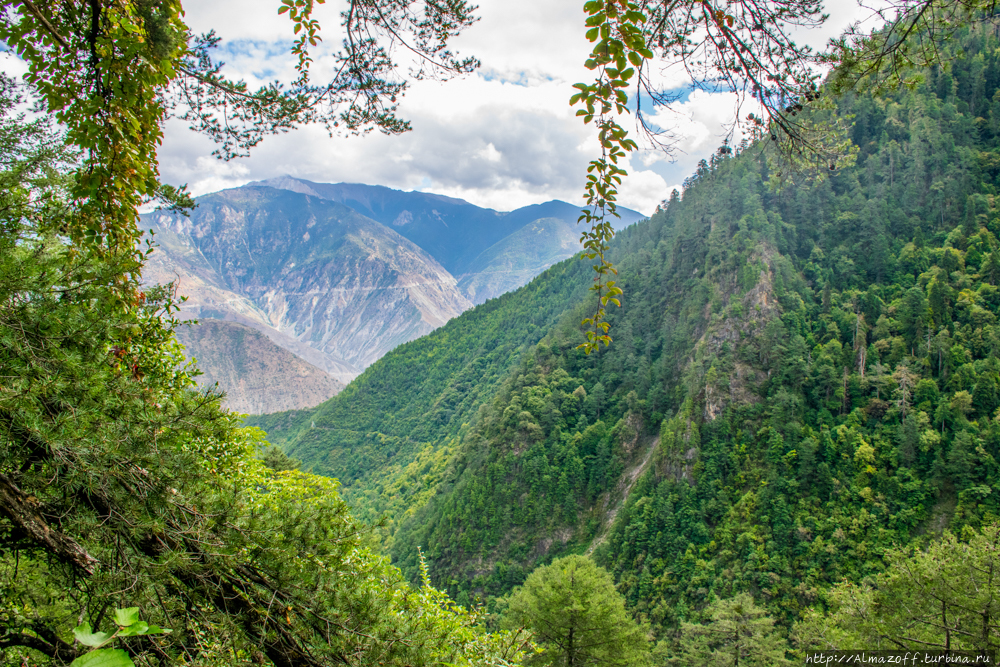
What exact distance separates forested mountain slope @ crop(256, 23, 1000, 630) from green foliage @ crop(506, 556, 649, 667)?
2800cm

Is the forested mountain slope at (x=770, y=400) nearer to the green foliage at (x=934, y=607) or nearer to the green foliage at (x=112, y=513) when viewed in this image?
the green foliage at (x=934, y=607)

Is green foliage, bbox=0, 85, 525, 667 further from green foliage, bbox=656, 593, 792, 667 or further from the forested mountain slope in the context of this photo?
the forested mountain slope

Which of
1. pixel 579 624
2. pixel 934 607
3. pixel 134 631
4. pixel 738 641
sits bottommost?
pixel 738 641

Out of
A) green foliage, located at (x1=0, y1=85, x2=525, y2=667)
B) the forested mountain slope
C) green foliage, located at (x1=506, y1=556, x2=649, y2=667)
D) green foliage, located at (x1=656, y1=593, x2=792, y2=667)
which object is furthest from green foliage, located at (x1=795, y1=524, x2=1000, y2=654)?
the forested mountain slope

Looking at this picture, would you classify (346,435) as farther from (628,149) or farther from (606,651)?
(628,149)

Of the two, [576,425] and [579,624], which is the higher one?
[576,425]

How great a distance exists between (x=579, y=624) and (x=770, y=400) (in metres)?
42.2

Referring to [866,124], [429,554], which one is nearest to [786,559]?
[429,554]

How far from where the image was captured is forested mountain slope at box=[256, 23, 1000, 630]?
43594mm

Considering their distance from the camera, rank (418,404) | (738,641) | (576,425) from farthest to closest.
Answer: (418,404), (576,425), (738,641)

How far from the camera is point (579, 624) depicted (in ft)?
67.2

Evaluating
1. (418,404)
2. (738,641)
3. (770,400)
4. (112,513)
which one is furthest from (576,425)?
(112,513)

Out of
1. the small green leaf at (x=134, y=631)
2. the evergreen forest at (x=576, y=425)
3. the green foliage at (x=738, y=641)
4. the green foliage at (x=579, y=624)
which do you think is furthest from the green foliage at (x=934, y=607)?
the small green leaf at (x=134, y=631)

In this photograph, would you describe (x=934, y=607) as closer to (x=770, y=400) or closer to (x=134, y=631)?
(x=134, y=631)
